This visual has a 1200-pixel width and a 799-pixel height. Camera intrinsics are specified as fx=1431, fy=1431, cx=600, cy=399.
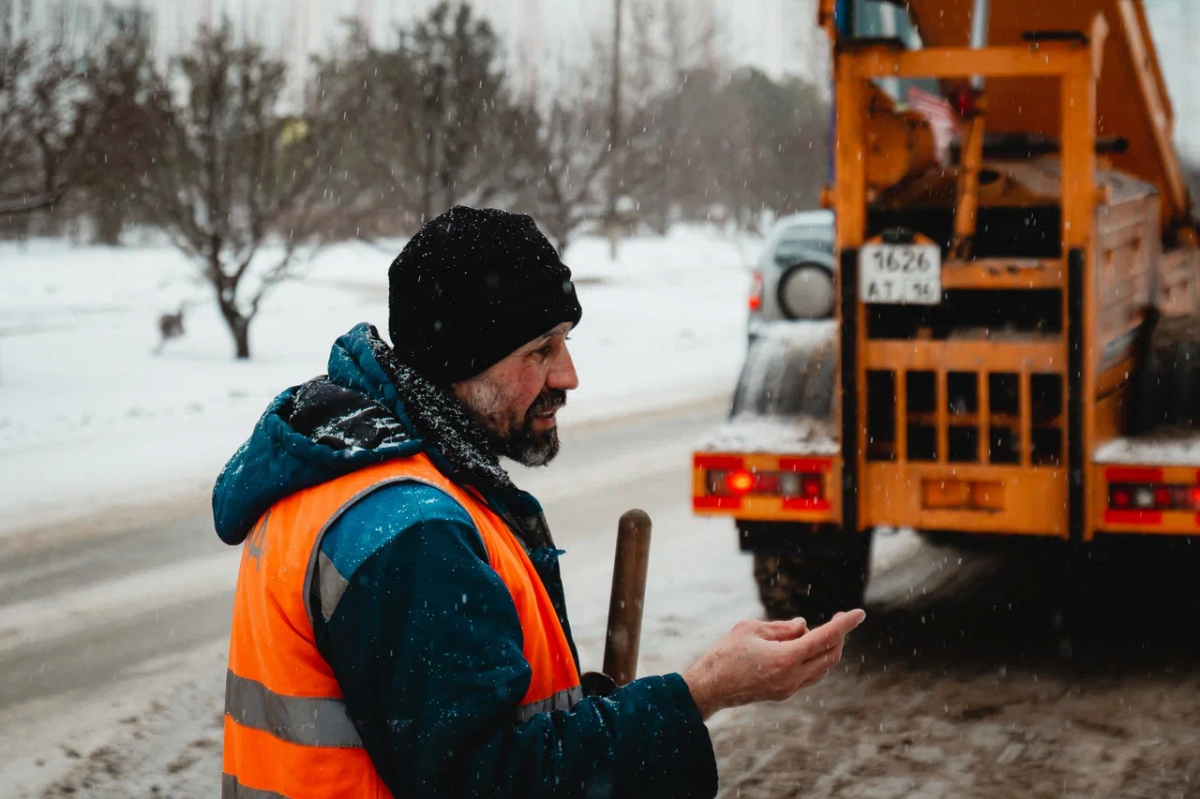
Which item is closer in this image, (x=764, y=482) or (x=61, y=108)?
(x=764, y=482)

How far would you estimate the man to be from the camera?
5.42 ft

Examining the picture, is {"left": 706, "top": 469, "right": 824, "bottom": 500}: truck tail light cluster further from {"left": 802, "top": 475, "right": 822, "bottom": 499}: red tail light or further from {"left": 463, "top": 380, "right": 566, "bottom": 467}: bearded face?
{"left": 463, "top": 380, "right": 566, "bottom": 467}: bearded face

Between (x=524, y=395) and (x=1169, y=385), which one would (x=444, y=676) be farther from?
(x=1169, y=385)

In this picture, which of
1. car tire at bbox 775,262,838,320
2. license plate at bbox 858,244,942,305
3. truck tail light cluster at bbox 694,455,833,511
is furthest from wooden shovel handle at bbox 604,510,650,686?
car tire at bbox 775,262,838,320

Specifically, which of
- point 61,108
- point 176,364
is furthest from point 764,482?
point 176,364

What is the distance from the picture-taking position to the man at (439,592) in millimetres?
1653

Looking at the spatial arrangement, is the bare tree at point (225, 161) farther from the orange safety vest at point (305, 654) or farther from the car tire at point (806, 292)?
the orange safety vest at point (305, 654)

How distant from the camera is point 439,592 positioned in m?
1.65

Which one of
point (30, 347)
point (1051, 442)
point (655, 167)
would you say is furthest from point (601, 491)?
point (655, 167)

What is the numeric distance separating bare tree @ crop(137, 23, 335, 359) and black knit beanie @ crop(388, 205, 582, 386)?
14.4 meters

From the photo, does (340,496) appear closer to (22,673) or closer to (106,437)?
(22,673)

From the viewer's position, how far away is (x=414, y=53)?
20.6 m

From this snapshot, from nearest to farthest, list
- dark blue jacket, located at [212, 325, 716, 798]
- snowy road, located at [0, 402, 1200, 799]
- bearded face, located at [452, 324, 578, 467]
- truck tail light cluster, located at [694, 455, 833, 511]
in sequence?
dark blue jacket, located at [212, 325, 716, 798] → bearded face, located at [452, 324, 578, 467] → snowy road, located at [0, 402, 1200, 799] → truck tail light cluster, located at [694, 455, 833, 511]

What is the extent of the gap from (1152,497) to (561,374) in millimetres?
3644
